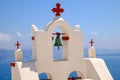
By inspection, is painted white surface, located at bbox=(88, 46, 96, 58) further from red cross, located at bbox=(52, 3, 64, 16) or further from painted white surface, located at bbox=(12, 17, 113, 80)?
red cross, located at bbox=(52, 3, 64, 16)

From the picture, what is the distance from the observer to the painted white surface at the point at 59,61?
952 centimetres

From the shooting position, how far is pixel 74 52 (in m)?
10.5

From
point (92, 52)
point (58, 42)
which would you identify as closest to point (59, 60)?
point (58, 42)

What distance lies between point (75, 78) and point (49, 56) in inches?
63.4

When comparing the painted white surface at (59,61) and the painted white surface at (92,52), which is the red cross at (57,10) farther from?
the painted white surface at (92,52)

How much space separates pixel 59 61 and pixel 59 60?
114 millimetres

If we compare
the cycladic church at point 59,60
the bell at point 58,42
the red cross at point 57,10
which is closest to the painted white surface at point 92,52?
the cycladic church at point 59,60

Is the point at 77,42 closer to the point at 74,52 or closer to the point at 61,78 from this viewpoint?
the point at 74,52

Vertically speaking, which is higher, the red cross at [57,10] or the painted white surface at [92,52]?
the red cross at [57,10]

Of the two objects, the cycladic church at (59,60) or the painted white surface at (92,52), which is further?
the painted white surface at (92,52)

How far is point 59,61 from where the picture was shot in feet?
33.4

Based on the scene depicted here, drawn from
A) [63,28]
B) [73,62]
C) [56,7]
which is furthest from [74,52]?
[56,7]

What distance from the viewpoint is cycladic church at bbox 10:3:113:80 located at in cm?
957

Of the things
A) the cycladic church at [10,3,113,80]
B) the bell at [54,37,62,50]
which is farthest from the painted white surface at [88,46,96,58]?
the bell at [54,37,62,50]
